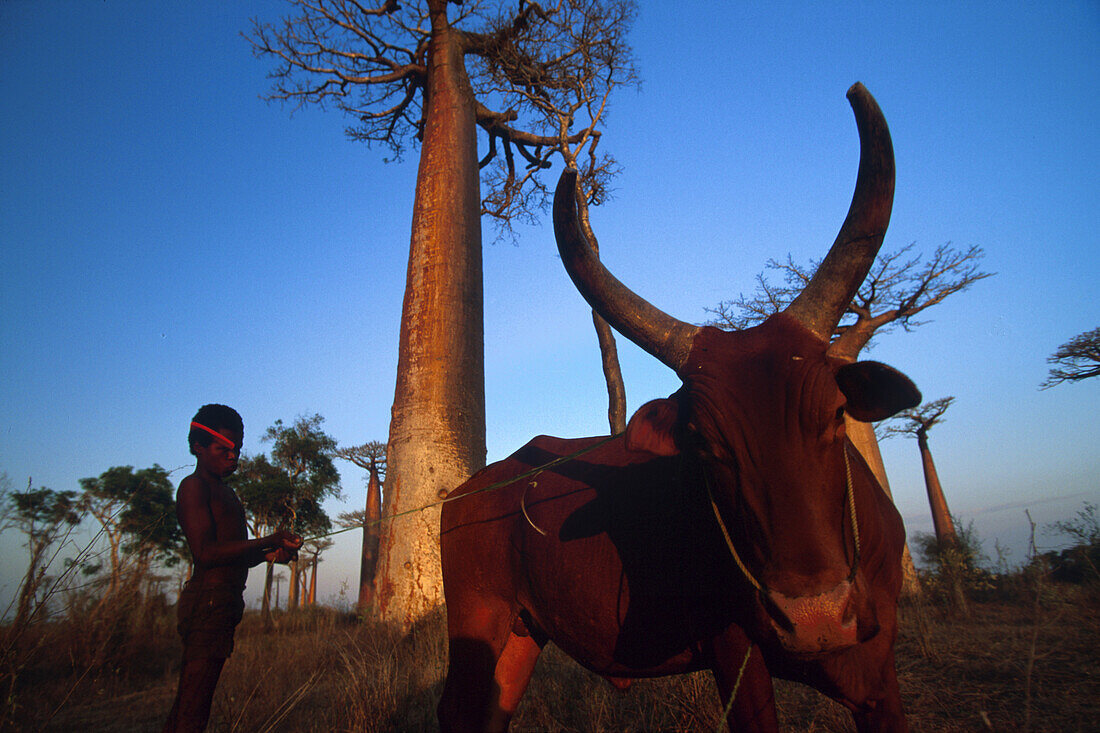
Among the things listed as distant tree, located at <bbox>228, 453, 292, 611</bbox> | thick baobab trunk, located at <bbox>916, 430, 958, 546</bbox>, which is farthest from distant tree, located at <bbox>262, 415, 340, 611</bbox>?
thick baobab trunk, located at <bbox>916, 430, 958, 546</bbox>

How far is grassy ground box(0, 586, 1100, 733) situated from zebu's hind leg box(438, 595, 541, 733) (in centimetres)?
37

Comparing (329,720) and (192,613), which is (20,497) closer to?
(192,613)

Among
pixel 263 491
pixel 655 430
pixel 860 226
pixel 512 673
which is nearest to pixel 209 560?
pixel 512 673

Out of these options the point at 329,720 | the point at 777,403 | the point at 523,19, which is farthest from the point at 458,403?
the point at 523,19

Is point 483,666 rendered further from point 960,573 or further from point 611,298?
point 960,573

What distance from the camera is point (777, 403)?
4.83 feet

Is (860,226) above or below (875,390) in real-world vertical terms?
above

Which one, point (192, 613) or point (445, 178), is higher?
point (445, 178)

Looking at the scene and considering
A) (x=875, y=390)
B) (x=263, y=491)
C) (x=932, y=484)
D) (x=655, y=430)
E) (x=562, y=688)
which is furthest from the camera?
(x=932, y=484)

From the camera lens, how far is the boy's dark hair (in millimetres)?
2658

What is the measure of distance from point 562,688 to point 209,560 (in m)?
2.29

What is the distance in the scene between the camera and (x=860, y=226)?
5.56 ft

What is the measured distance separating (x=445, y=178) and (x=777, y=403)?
6.45 meters

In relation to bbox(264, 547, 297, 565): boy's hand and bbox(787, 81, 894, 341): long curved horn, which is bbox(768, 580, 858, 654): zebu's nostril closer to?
bbox(787, 81, 894, 341): long curved horn
